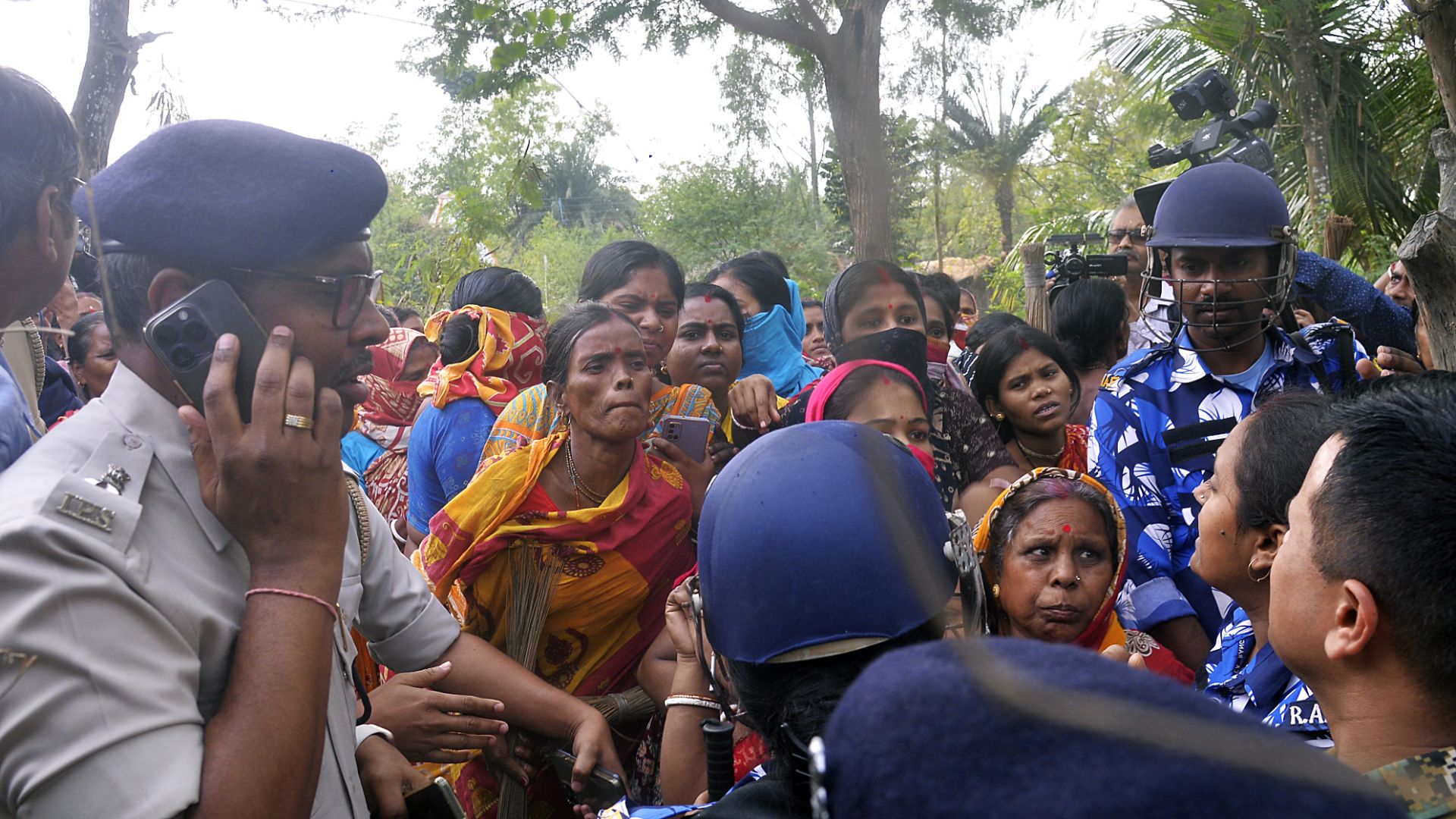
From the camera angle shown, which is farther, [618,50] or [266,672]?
[618,50]

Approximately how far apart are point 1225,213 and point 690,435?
5.54 ft

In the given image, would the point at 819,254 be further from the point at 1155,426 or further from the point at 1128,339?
the point at 1128,339

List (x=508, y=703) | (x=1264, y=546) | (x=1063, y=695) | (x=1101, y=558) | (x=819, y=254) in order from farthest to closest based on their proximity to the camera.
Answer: (x=1101, y=558) < (x=508, y=703) < (x=1264, y=546) < (x=819, y=254) < (x=1063, y=695)

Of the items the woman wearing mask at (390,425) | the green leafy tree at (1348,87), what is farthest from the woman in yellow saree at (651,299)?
the green leafy tree at (1348,87)

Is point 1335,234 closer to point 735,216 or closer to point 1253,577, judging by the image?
point 1253,577

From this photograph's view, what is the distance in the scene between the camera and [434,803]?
176 cm

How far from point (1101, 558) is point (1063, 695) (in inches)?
89.3

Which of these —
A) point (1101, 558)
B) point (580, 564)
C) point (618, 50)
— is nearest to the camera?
point (618, 50)

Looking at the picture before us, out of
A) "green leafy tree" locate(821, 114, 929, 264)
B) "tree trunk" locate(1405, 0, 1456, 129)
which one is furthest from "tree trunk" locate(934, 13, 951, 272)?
"tree trunk" locate(1405, 0, 1456, 129)

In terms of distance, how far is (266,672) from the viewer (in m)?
1.31

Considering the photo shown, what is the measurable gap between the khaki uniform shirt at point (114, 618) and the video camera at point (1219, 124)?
3.78 metres

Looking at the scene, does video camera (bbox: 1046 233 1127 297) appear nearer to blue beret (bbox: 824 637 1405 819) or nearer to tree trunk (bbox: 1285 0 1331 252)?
tree trunk (bbox: 1285 0 1331 252)

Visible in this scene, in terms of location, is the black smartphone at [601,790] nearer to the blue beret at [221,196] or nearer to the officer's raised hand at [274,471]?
the officer's raised hand at [274,471]

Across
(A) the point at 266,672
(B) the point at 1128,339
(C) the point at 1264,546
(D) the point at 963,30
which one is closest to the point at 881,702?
(D) the point at 963,30
